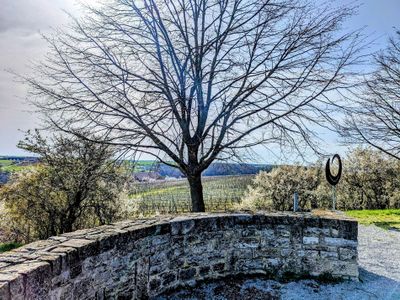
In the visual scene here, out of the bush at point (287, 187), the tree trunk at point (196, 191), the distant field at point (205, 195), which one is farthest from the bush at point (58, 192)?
the distant field at point (205, 195)

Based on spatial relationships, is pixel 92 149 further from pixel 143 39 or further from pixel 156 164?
pixel 143 39

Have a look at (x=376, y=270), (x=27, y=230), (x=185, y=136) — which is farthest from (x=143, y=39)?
(x=27, y=230)

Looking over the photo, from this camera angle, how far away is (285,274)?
16.6 ft

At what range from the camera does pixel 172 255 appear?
4.40 m

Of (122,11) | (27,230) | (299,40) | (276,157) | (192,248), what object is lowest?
A: (27,230)

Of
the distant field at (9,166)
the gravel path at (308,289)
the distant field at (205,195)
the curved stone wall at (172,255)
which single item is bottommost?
the distant field at (205,195)

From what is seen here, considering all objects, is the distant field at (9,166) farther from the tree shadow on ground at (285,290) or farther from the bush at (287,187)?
the bush at (287,187)

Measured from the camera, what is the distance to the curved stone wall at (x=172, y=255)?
108 inches

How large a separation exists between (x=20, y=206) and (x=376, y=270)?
1295cm

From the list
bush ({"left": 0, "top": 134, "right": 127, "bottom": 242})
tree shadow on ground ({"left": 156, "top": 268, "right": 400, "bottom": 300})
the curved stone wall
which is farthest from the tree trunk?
tree shadow on ground ({"left": 156, "top": 268, "right": 400, "bottom": 300})

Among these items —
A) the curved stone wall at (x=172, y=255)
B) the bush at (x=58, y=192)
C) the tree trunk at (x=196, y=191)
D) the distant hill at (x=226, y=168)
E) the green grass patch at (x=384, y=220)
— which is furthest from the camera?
the bush at (x=58, y=192)

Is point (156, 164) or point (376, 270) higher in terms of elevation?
point (156, 164)

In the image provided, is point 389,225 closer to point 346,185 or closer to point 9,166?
point 9,166

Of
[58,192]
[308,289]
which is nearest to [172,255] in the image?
[308,289]
